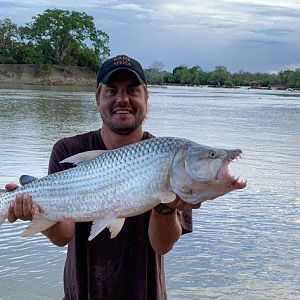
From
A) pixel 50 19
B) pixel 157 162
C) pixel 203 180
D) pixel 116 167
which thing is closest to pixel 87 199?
pixel 116 167

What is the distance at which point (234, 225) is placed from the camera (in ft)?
31.1

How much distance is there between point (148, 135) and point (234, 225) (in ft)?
18.9

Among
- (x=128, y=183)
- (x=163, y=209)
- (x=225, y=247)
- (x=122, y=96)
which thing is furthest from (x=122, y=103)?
(x=225, y=247)

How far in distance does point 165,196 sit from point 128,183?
244 mm

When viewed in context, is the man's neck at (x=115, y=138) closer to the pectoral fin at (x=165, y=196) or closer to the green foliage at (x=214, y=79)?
the pectoral fin at (x=165, y=196)

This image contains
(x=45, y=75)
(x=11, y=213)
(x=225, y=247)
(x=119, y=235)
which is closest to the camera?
(x=119, y=235)

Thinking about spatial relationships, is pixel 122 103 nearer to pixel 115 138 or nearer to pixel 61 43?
pixel 115 138

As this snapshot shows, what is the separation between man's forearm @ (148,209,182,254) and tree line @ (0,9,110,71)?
97.1 metres

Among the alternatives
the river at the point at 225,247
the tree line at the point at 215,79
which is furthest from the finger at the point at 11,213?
the tree line at the point at 215,79

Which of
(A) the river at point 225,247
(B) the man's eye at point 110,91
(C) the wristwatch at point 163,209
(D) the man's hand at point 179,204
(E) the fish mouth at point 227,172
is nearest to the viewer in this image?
(E) the fish mouth at point 227,172

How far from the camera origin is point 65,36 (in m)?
101

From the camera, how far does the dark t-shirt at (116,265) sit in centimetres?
370

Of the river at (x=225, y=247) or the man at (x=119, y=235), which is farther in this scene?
the river at (x=225, y=247)

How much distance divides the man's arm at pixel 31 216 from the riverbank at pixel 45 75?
92.1 m
